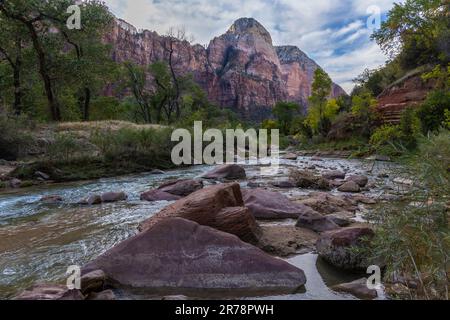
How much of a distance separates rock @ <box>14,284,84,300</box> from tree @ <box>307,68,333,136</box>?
136 ft

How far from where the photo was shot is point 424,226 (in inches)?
117

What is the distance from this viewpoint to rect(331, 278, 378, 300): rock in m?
3.41

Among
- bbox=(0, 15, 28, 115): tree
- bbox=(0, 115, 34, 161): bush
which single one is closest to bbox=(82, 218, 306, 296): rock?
bbox=(0, 115, 34, 161): bush

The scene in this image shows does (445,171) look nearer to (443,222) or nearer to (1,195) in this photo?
(443,222)

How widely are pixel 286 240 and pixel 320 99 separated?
131 feet

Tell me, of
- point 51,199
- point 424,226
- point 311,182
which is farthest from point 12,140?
point 424,226

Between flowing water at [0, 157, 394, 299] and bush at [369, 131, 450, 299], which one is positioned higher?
bush at [369, 131, 450, 299]

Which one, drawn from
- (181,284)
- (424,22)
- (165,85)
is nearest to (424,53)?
(424,22)

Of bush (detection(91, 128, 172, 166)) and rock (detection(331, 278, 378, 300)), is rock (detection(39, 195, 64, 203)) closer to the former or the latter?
bush (detection(91, 128, 172, 166))

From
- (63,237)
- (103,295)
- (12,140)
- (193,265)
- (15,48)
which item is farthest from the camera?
(15,48)

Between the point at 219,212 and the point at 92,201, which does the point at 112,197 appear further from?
the point at 219,212

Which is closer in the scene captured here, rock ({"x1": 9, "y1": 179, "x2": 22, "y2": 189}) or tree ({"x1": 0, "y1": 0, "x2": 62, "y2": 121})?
rock ({"x1": 9, "y1": 179, "x2": 22, "y2": 189})

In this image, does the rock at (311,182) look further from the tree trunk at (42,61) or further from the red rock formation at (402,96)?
the red rock formation at (402,96)

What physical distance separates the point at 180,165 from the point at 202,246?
15269mm
